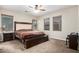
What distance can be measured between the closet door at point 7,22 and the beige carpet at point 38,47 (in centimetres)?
31

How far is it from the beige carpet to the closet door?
0.31 m

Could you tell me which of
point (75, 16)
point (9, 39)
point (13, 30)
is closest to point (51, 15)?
point (75, 16)

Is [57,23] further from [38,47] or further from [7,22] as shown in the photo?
[7,22]

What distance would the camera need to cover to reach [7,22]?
1.89 m

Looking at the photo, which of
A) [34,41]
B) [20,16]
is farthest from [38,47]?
[20,16]

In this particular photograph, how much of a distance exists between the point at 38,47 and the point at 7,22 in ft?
2.88

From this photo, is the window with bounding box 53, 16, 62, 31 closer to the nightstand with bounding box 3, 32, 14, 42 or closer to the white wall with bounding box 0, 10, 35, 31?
the white wall with bounding box 0, 10, 35, 31

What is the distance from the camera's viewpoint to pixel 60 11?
186cm

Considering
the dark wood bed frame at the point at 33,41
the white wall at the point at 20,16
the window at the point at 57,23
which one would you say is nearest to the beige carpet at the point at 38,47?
the dark wood bed frame at the point at 33,41

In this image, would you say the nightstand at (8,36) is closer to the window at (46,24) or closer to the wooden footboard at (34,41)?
the wooden footboard at (34,41)

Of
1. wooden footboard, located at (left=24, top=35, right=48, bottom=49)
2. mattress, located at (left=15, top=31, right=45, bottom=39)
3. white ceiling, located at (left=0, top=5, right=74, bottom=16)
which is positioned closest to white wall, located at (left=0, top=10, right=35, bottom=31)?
white ceiling, located at (left=0, top=5, right=74, bottom=16)

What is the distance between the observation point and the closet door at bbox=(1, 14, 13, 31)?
6.01ft
